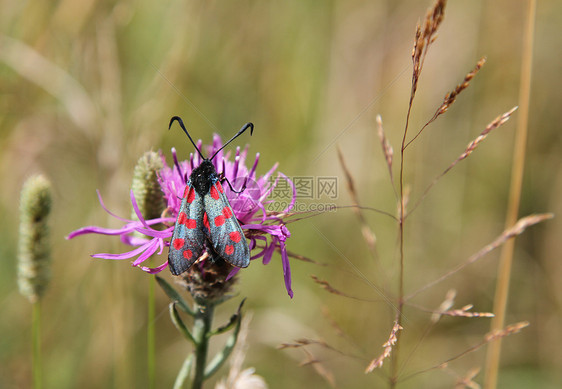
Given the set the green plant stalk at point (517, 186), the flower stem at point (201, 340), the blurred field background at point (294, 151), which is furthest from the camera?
the blurred field background at point (294, 151)

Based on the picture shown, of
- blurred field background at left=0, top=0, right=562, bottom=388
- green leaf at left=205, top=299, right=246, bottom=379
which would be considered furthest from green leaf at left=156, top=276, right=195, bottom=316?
blurred field background at left=0, top=0, right=562, bottom=388

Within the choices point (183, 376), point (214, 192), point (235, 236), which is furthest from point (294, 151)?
point (183, 376)

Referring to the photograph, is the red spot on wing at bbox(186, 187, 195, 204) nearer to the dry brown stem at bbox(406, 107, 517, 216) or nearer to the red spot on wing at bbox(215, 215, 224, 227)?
the red spot on wing at bbox(215, 215, 224, 227)

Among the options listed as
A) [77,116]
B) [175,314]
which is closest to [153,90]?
[77,116]

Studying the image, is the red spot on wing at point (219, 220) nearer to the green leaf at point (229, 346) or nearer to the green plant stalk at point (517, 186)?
the green leaf at point (229, 346)

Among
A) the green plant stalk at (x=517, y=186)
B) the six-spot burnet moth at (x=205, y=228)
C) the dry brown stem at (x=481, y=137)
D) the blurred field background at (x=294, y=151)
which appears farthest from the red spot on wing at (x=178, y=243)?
the green plant stalk at (x=517, y=186)

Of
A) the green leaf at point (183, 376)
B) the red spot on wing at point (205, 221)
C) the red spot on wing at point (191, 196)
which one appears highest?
the red spot on wing at point (191, 196)

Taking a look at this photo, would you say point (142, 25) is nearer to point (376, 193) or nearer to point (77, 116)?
point (77, 116)

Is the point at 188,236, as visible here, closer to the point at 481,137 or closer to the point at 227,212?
the point at 227,212
